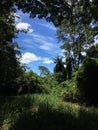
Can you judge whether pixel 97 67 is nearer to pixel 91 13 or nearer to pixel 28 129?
pixel 91 13

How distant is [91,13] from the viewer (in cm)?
1371

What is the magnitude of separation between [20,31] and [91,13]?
33.1 feet

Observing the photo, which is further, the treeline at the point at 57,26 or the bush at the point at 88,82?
the bush at the point at 88,82

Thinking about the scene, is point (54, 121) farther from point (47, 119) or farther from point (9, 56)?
point (9, 56)

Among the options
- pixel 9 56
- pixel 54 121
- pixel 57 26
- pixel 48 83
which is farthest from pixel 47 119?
pixel 48 83

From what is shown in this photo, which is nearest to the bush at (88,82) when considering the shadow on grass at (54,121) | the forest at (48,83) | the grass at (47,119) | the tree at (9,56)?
the forest at (48,83)

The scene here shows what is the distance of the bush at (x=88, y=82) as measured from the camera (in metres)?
15.4

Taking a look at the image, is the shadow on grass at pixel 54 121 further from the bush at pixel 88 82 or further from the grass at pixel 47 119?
the bush at pixel 88 82

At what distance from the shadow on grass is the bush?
482 centimetres

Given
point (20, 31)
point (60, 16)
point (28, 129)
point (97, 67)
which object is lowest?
point (28, 129)

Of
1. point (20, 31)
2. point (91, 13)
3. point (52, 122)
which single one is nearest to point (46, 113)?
point (52, 122)

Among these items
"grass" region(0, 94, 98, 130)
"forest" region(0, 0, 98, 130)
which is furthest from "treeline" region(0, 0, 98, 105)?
"grass" region(0, 94, 98, 130)

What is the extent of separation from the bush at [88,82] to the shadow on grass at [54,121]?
482 cm

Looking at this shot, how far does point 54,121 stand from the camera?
9.68 meters
